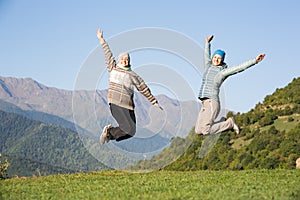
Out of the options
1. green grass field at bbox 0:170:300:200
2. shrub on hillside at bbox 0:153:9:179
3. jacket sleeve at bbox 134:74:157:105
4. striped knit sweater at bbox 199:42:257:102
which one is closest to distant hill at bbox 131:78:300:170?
shrub on hillside at bbox 0:153:9:179

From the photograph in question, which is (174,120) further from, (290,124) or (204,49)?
(290,124)

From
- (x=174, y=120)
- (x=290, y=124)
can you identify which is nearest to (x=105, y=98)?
(x=174, y=120)

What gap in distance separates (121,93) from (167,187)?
2357 mm

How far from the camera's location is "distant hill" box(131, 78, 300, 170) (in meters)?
51.1

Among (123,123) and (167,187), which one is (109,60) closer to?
(123,123)

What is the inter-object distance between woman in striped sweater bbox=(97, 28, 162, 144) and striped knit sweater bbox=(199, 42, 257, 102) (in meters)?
1.46

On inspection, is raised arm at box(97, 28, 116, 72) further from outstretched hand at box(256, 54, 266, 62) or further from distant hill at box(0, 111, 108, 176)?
distant hill at box(0, 111, 108, 176)

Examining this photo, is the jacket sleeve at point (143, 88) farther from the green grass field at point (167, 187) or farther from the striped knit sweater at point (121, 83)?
the green grass field at point (167, 187)

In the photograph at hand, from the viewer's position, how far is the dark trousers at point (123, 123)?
13312mm

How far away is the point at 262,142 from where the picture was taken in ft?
193

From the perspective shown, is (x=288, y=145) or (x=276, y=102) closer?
(x=288, y=145)

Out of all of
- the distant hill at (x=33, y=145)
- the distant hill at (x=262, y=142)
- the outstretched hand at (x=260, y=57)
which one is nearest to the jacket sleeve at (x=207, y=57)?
the outstretched hand at (x=260, y=57)

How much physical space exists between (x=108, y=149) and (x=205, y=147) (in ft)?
7.89

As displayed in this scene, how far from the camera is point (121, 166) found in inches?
570
